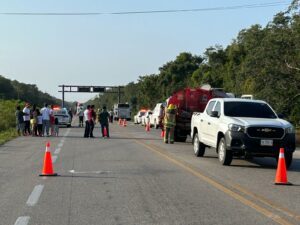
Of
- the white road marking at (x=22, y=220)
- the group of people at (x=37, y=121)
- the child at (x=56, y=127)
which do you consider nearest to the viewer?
the white road marking at (x=22, y=220)

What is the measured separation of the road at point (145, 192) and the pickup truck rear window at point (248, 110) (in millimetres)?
1430

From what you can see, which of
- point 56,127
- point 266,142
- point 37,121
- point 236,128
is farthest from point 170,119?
point 266,142

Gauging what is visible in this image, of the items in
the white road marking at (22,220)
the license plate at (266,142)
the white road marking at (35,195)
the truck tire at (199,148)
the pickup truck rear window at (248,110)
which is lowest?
the white road marking at (22,220)

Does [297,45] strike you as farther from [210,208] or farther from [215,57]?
[215,57]

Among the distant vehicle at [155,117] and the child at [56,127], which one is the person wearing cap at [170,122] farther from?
the distant vehicle at [155,117]

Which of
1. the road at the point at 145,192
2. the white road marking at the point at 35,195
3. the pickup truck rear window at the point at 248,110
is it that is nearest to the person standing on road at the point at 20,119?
the road at the point at 145,192

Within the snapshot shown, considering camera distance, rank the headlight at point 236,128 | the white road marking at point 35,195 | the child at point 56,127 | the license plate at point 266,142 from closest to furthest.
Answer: the white road marking at point 35,195 < the license plate at point 266,142 < the headlight at point 236,128 < the child at point 56,127

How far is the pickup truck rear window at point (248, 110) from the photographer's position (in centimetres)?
1639

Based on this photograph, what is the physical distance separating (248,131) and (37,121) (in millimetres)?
18143

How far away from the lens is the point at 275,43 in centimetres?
2925

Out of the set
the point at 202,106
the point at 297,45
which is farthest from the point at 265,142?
the point at 297,45

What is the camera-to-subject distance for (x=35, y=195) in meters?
10.2

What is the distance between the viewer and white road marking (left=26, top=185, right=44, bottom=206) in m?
9.52

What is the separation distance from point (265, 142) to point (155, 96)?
79485 mm
